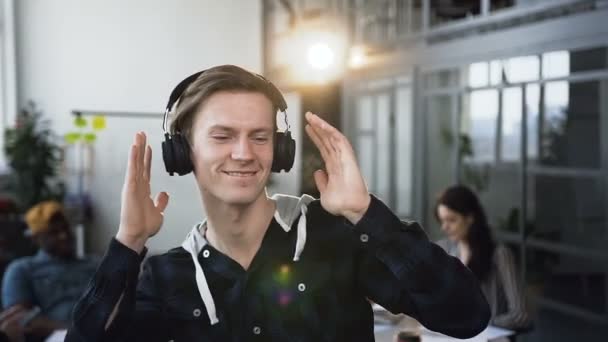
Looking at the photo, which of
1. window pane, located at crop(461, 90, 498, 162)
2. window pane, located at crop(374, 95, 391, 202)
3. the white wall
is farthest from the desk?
the white wall

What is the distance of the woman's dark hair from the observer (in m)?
2.97

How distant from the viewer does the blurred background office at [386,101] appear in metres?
3.48

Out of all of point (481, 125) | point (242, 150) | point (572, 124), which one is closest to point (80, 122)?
point (481, 125)

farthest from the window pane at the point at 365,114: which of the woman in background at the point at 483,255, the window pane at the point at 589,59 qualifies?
the woman in background at the point at 483,255

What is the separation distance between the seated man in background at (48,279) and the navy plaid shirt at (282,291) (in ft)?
6.37

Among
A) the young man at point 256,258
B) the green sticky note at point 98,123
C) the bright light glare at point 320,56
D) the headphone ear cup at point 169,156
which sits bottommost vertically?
the young man at point 256,258

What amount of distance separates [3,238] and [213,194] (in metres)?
3.37

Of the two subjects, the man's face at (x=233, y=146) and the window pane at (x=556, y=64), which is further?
the window pane at (x=556, y=64)

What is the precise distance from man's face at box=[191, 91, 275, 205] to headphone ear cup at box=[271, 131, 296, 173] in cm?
5

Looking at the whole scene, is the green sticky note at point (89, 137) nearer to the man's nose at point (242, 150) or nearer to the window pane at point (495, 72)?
the window pane at point (495, 72)

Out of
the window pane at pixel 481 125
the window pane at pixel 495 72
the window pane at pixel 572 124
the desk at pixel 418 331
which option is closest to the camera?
the desk at pixel 418 331

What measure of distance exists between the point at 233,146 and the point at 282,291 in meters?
0.27

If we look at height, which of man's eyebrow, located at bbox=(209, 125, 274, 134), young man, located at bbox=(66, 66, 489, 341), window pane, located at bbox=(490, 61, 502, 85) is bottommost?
young man, located at bbox=(66, 66, 489, 341)

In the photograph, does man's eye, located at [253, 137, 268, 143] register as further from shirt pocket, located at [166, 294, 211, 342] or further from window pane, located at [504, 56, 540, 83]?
window pane, located at [504, 56, 540, 83]
